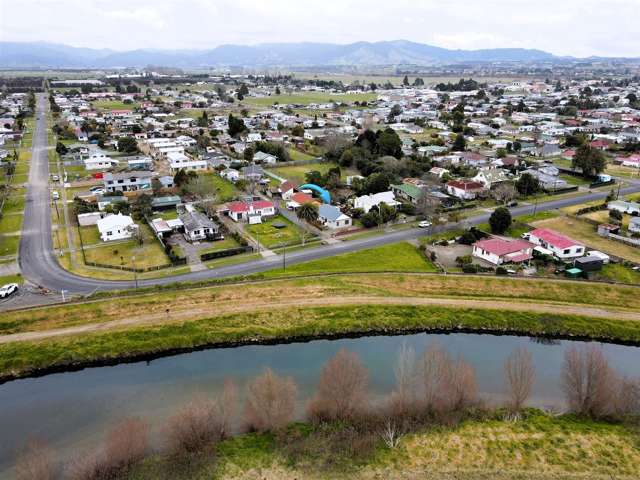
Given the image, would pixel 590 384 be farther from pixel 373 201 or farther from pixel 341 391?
pixel 373 201

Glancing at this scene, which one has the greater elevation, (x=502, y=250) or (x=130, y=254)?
(x=502, y=250)

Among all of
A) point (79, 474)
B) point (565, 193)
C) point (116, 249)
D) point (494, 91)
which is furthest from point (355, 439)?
point (494, 91)

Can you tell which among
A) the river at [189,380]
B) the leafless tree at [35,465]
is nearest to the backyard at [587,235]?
the river at [189,380]

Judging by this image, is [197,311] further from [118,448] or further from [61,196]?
[61,196]

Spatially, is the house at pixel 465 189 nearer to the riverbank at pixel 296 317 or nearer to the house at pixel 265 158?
the riverbank at pixel 296 317

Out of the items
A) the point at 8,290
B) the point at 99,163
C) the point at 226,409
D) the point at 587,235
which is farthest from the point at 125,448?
the point at 99,163

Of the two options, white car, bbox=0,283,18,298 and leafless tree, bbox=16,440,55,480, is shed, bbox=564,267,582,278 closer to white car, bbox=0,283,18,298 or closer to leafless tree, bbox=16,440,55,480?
leafless tree, bbox=16,440,55,480
